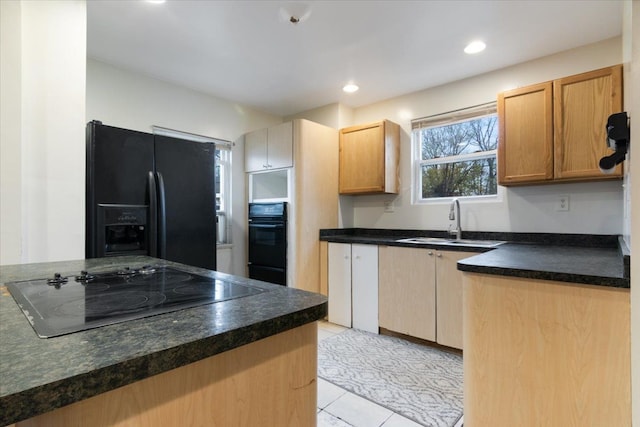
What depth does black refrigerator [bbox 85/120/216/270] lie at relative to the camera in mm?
2170

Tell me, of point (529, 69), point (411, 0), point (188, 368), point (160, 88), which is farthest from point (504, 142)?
point (160, 88)

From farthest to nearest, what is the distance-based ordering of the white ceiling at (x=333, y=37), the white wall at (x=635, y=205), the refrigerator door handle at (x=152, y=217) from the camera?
the refrigerator door handle at (x=152, y=217) < the white ceiling at (x=333, y=37) < the white wall at (x=635, y=205)

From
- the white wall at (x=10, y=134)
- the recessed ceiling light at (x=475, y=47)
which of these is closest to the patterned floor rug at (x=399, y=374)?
the white wall at (x=10, y=134)

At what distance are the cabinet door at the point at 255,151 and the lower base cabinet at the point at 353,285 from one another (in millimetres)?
1250

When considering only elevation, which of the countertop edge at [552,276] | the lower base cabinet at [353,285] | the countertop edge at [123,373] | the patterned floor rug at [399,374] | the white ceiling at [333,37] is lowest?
the patterned floor rug at [399,374]

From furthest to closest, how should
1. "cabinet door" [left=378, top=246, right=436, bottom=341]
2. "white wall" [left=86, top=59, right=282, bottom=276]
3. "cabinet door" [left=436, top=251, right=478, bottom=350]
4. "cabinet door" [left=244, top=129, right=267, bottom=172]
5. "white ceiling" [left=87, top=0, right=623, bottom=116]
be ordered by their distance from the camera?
"cabinet door" [left=244, top=129, right=267, bottom=172]
"white wall" [left=86, top=59, right=282, bottom=276]
"cabinet door" [left=378, top=246, right=436, bottom=341]
"cabinet door" [left=436, top=251, right=478, bottom=350]
"white ceiling" [left=87, top=0, right=623, bottom=116]

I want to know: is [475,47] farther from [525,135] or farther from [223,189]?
[223,189]

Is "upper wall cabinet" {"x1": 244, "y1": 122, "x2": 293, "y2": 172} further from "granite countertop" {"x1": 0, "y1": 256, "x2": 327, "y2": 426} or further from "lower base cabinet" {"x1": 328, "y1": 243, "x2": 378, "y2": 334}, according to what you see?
"granite countertop" {"x1": 0, "y1": 256, "x2": 327, "y2": 426}

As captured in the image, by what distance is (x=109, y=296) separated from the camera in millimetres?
882

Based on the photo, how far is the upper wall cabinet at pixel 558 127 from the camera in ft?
7.22

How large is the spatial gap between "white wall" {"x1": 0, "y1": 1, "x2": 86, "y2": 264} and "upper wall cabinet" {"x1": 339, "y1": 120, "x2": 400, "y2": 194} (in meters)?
2.44

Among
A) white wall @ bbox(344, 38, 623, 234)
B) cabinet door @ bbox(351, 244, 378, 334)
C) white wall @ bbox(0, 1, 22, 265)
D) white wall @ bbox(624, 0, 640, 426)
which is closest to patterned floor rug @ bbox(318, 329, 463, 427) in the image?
cabinet door @ bbox(351, 244, 378, 334)

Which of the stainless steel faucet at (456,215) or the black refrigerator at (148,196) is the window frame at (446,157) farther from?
the black refrigerator at (148,196)

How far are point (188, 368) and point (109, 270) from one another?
0.97m
